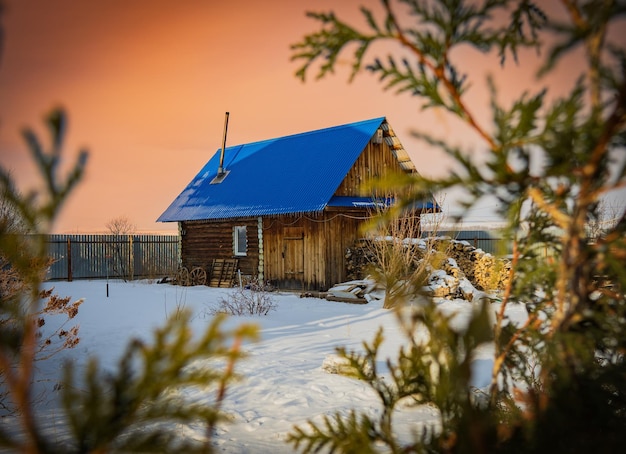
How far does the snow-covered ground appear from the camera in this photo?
16.6 ft

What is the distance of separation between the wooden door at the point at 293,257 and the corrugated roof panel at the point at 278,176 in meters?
1.08

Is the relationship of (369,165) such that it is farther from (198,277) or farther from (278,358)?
(278,358)

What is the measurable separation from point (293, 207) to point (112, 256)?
13.1 metres

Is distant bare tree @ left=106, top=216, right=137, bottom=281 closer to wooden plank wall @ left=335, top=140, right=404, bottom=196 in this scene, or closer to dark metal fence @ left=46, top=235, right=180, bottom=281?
dark metal fence @ left=46, top=235, right=180, bottom=281

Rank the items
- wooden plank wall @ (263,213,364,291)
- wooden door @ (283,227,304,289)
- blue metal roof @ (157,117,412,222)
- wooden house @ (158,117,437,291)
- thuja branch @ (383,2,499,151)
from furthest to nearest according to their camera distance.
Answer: wooden door @ (283,227,304,289) < blue metal roof @ (157,117,412,222) < wooden house @ (158,117,437,291) < wooden plank wall @ (263,213,364,291) < thuja branch @ (383,2,499,151)

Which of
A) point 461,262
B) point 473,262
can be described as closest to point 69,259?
point 461,262

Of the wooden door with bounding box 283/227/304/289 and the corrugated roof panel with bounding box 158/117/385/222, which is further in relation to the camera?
the wooden door with bounding box 283/227/304/289

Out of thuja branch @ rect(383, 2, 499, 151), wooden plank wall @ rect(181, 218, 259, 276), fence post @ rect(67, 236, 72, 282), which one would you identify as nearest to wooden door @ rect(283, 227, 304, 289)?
wooden plank wall @ rect(181, 218, 259, 276)

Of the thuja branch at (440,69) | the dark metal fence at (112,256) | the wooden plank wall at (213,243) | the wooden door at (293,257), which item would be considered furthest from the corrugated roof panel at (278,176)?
the thuja branch at (440,69)

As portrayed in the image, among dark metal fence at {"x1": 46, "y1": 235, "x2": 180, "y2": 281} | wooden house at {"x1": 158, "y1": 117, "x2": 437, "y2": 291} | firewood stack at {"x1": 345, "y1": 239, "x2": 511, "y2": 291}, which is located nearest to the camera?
firewood stack at {"x1": 345, "y1": 239, "x2": 511, "y2": 291}

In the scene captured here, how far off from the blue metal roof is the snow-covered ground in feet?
12.6

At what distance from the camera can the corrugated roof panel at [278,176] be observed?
1698cm

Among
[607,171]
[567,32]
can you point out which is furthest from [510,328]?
[567,32]

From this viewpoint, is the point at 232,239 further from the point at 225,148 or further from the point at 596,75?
the point at 596,75
